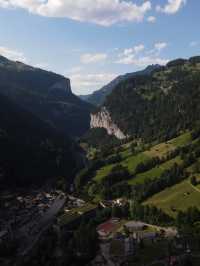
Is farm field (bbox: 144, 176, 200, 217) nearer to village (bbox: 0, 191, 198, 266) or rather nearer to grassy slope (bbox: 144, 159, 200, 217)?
grassy slope (bbox: 144, 159, 200, 217)

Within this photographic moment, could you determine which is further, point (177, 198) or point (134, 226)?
point (177, 198)

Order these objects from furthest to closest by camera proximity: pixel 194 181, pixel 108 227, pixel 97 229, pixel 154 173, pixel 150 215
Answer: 1. pixel 154 173
2. pixel 194 181
3. pixel 150 215
4. pixel 108 227
5. pixel 97 229

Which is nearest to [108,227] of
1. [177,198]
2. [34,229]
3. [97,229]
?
[97,229]

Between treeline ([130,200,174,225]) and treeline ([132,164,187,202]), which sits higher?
treeline ([132,164,187,202])

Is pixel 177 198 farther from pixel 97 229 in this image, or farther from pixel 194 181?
pixel 97 229

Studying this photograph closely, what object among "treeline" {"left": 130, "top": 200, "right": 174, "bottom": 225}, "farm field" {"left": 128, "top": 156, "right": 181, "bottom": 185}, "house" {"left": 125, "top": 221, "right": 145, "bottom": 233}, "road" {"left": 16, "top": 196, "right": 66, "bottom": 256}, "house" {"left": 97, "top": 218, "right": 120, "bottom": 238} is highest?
"farm field" {"left": 128, "top": 156, "right": 181, "bottom": 185}

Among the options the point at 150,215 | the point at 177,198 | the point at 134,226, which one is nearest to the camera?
the point at 134,226

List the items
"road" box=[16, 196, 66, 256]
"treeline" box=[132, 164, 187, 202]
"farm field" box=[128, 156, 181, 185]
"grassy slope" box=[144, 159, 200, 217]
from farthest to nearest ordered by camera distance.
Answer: "farm field" box=[128, 156, 181, 185], "treeline" box=[132, 164, 187, 202], "grassy slope" box=[144, 159, 200, 217], "road" box=[16, 196, 66, 256]

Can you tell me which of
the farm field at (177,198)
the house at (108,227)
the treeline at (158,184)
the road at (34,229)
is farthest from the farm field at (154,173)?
the house at (108,227)

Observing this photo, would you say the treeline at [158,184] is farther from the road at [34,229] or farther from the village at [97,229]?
the road at [34,229]

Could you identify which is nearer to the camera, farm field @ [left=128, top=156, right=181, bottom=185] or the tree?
the tree

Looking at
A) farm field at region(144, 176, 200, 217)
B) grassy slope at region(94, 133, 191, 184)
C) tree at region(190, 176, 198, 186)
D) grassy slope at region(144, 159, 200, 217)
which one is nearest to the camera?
farm field at region(144, 176, 200, 217)

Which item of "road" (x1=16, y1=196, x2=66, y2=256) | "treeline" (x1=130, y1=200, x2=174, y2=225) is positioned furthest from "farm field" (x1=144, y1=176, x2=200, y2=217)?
"road" (x1=16, y1=196, x2=66, y2=256)
